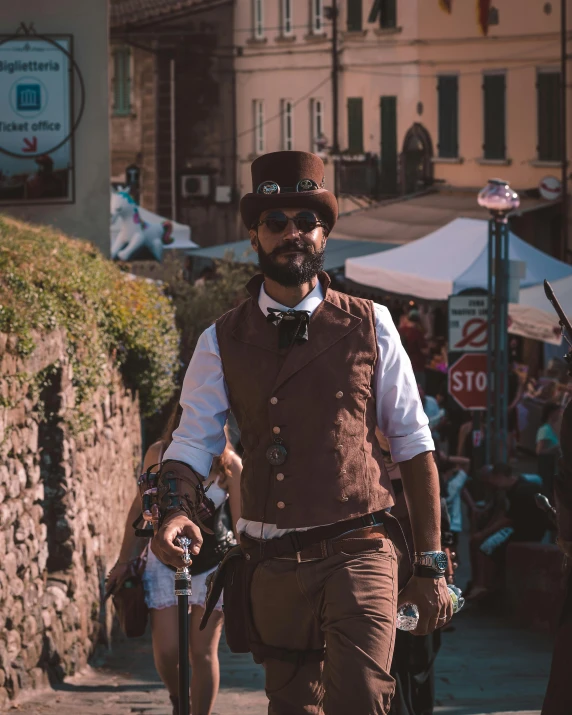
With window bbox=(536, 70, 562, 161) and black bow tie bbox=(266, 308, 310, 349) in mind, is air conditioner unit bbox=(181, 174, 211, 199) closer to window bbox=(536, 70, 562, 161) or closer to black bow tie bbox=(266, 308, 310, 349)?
window bbox=(536, 70, 562, 161)

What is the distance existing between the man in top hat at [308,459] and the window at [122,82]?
151 feet

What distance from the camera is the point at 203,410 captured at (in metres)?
4.66

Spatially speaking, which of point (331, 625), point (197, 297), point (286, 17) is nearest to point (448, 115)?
point (286, 17)

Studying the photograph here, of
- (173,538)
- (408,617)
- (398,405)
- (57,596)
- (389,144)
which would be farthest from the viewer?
(389,144)

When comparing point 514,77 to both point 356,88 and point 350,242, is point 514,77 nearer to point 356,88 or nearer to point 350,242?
point 350,242

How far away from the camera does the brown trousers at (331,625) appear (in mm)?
4316

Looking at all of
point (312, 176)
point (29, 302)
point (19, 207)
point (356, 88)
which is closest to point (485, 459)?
point (19, 207)

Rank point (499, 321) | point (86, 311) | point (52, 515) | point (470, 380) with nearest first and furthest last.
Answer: point (52, 515) < point (86, 311) < point (499, 321) < point (470, 380)

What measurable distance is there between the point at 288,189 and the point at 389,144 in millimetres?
34215

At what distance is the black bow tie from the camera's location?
463 centimetres

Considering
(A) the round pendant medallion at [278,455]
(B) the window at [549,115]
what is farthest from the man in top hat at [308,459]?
(B) the window at [549,115]

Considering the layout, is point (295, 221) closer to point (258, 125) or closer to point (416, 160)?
point (416, 160)

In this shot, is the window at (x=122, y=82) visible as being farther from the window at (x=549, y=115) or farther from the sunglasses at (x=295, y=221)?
the sunglasses at (x=295, y=221)

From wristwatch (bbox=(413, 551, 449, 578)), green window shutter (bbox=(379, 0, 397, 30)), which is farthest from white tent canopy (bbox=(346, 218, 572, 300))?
green window shutter (bbox=(379, 0, 397, 30))
